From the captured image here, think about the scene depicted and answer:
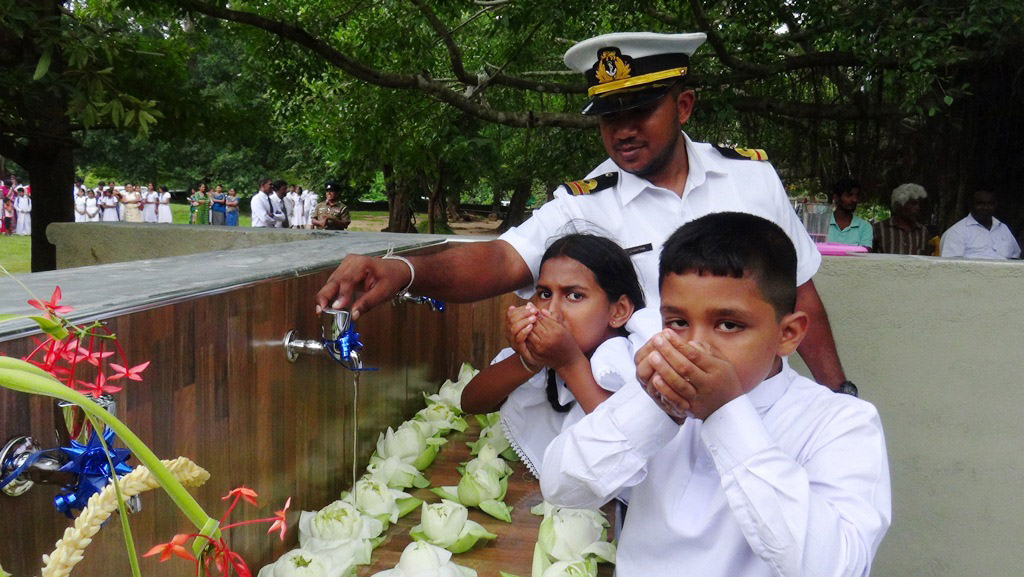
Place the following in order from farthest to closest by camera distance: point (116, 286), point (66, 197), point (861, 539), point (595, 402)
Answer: point (66, 197), point (595, 402), point (116, 286), point (861, 539)

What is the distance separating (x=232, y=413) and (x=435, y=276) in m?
0.60

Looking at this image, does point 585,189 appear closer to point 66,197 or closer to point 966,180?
point 66,197

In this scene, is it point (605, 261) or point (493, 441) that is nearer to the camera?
point (605, 261)

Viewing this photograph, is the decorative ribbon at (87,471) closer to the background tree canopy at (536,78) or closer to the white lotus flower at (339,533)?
the white lotus flower at (339,533)

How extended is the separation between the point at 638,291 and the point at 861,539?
1001 millimetres

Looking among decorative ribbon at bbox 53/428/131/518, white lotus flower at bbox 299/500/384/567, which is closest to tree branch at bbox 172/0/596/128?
white lotus flower at bbox 299/500/384/567

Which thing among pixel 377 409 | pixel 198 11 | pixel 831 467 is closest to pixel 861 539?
pixel 831 467

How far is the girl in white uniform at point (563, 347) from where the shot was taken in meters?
1.85

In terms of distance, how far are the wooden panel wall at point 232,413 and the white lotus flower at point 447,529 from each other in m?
0.31

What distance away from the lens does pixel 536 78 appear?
935 centimetres

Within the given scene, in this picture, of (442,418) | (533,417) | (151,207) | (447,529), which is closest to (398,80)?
(442,418)

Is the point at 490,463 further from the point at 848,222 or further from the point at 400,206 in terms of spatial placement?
the point at 400,206

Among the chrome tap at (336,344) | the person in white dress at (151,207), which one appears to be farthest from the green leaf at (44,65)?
the person in white dress at (151,207)

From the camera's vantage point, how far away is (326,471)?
2350 millimetres
